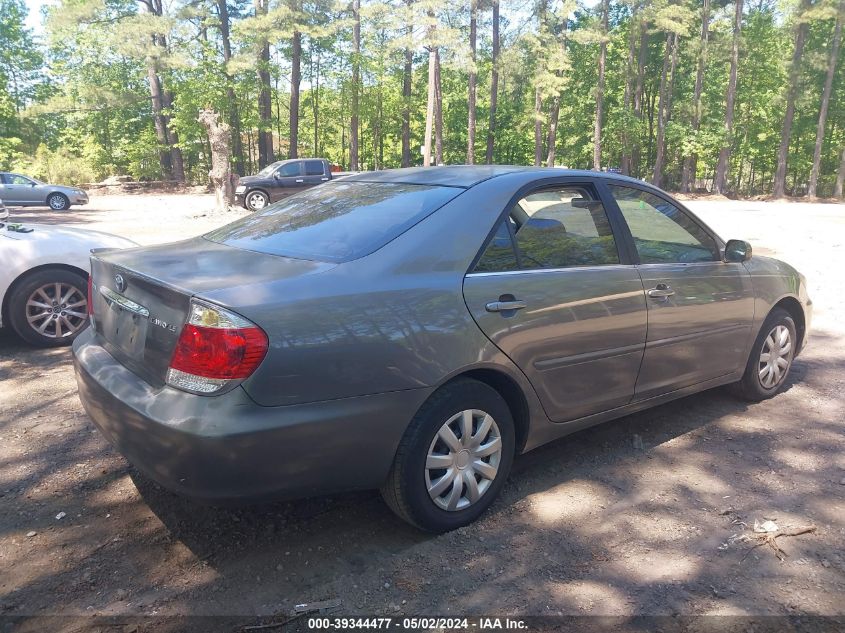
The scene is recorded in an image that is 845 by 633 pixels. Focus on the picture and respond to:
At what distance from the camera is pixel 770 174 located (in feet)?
173

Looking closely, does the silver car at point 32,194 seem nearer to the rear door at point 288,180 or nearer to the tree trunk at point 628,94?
the rear door at point 288,180

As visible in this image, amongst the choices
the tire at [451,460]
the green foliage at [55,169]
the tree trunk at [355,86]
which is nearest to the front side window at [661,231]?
the tire at [451,460]

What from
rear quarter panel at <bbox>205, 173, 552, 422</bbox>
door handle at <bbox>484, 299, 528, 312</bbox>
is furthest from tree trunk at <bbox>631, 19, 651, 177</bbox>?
rear quarter panel at <bbox>205, 173, 552, 422</bbox>

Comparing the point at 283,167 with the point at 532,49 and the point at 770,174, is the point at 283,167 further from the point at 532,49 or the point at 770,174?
the point at 770,174

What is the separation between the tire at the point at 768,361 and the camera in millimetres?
4609

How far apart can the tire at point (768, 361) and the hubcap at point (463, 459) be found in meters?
2.48

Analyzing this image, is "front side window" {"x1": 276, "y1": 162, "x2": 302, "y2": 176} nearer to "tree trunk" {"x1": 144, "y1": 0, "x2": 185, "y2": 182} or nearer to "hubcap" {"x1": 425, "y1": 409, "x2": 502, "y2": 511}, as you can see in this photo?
"tree trunk" {"x1": 144, "y1": 0, "x2": 185, "y2": 182}

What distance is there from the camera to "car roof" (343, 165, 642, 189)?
3.42 meters

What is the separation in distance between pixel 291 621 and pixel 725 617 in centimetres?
163

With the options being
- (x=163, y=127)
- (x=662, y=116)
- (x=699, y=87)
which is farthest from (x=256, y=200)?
(x=662, y=116)

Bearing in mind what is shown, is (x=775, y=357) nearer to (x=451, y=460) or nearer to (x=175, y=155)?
(x=451, y=460)

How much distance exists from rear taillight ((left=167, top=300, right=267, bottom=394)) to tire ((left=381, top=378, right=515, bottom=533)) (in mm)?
762

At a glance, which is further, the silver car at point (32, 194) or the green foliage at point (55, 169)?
the green foliage at point (55, 169)

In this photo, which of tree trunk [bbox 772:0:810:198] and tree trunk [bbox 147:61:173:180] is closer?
tree trunk [bbox 772:0:810:198]
